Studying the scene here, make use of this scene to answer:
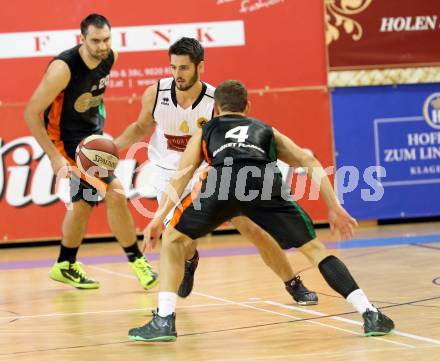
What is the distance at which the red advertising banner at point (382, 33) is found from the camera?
36.8 ft

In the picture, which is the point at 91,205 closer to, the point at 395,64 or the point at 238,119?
the point at 238,119

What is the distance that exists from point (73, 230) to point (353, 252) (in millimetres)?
2928

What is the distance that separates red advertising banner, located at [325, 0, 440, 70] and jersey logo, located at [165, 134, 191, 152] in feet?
15.9

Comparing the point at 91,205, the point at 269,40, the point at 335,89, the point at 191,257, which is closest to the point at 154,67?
the point at 269,40

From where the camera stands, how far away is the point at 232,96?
5.26 meters

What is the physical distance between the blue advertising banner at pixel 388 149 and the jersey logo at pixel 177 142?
187 inches

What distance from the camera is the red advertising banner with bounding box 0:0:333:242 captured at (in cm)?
1072

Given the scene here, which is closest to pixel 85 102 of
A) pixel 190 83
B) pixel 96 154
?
pixel 96 154

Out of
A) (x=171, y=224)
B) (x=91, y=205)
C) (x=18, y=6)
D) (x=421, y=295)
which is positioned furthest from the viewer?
(x=18, y=6)

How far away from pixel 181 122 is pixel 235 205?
1.67 meters

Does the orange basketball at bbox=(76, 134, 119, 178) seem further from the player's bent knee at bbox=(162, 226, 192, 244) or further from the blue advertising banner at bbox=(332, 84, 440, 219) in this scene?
the blue advertising banner at bbox=(332, 84, 440, 219)

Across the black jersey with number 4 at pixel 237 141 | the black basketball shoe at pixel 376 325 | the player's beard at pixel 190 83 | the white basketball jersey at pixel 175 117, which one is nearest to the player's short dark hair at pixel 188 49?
the player's beard at pixel 190 83

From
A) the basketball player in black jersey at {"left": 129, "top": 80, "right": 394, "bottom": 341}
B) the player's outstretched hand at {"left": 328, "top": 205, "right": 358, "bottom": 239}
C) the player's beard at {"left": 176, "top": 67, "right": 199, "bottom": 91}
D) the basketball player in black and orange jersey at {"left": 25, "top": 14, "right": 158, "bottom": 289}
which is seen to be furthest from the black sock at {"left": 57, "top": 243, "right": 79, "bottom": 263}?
the player's outstretched hand at {"left": 328, "top": 205, "right": 358, "bottom": 239}

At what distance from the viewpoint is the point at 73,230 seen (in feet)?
24.7
